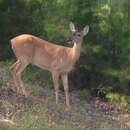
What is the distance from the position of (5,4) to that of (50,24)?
1.85 meters

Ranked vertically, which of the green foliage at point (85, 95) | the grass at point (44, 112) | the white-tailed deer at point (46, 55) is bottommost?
the green foliage at point (85, 95)

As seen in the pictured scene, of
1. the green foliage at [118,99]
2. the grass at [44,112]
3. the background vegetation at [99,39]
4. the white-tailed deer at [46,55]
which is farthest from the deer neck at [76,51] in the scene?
the green foliage at [118,99]

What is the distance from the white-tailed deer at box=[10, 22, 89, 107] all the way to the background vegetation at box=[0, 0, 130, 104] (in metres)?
0.83

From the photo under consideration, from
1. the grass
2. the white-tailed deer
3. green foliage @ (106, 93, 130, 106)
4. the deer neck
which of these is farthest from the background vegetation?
the deer neck

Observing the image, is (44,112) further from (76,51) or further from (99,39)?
(99,39)

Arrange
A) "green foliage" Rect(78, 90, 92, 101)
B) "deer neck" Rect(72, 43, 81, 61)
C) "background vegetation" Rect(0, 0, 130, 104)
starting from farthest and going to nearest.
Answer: "green foliage" Rect(78, 90, 92, 101), "background vegetation" Rect(0, 0, 130, 104), "deer neck" Rect(72, 43, 81, 61)

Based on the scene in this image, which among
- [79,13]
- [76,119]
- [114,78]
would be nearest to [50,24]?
[79,13]

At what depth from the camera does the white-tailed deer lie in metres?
9.31

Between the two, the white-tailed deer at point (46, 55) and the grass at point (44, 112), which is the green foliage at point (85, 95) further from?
the white-tailed deer at point (46, 55)

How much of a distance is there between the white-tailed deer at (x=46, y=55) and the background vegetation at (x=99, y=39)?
83 cm

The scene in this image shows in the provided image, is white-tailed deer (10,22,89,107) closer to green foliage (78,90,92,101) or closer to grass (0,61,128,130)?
grass (0,61,128,130)

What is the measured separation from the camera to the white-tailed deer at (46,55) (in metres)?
9.31

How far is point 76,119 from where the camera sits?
26.6 ft

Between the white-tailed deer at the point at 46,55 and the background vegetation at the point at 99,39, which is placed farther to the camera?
the background vegetation at the point at 99,39
